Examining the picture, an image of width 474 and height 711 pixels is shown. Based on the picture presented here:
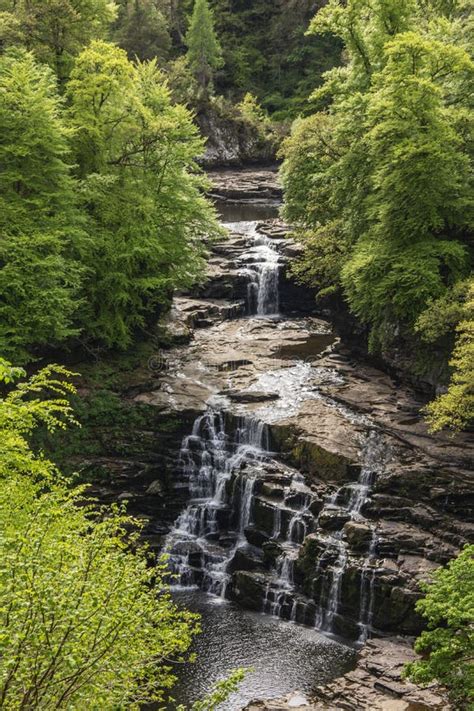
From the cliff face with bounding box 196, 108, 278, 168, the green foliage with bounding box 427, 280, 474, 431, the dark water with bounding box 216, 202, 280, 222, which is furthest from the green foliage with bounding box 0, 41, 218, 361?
the cliff face with bounding box 196, 108, 278, 168

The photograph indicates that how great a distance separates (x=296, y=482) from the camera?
2283cm

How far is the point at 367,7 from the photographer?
2947 cm

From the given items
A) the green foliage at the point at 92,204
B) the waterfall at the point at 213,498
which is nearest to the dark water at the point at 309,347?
the green foliage at the point at 92,204

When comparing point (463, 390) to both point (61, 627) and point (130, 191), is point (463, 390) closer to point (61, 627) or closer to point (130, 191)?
point (61, 627)

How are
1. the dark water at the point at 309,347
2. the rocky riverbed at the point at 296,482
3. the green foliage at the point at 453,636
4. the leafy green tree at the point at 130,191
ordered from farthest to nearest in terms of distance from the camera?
1. the dark water at the point at 309,347
2. the leafy green tree at the point at 130,191
3. the rocky riverbed at the point at 296,482
4. the green foliage at the point at 453,636

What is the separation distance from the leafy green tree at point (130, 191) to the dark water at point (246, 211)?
2224 cm

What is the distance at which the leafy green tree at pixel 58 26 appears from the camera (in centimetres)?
2758

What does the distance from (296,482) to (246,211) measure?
3694 centimetres

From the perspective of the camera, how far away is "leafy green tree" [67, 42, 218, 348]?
25.9 m

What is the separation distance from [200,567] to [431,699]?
9.54 metres

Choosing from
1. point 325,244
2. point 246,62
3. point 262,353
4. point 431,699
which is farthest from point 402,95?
point 246,62

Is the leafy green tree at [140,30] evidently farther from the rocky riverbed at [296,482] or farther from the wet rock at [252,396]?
the wet rock at [252,396]

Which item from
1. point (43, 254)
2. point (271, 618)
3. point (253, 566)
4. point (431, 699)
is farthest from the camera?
point (43, 254)

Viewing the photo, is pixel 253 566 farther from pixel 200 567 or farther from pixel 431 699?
pixel 431 699
